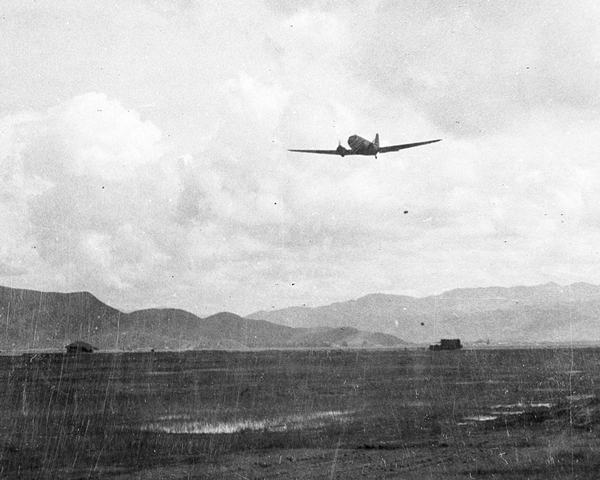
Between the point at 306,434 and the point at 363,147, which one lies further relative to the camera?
the point at 363,147

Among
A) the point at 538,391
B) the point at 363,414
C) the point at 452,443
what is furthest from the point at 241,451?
the point at 538,391

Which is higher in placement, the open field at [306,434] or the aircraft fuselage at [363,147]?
the aircraft fuselage at [363,147]

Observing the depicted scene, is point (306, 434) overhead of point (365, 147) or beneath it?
beneath

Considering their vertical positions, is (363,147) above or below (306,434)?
above

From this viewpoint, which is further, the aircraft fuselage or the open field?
the aircraft fuselage

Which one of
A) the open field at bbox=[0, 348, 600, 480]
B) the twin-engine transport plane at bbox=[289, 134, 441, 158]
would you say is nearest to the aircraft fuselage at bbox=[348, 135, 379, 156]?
the twin-engine transport plane at bbox=[289, 134, 441, 158]

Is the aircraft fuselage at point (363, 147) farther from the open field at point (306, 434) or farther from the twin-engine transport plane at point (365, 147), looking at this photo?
the open field at point (306, 434)

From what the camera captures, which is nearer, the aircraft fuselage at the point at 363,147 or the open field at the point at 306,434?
the open field at the point at 306,434

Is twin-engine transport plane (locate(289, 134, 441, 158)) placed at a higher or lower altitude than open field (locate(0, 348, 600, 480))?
higher

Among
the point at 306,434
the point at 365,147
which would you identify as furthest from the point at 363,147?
the point at 306,434

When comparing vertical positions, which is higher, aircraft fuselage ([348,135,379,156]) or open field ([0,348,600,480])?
aircraft fuselage ([348,135,379,156])

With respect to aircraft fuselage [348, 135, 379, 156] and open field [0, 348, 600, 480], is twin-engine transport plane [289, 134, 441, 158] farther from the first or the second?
open field [0, 348, 600, 480]

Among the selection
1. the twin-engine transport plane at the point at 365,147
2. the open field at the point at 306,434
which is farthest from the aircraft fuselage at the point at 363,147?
the open field at the point at 306,434

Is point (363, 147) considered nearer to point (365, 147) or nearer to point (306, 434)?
point (365, 147)
